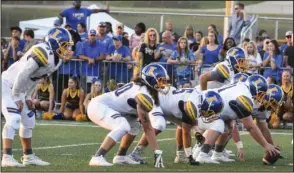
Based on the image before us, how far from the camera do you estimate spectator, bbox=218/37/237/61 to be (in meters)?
19.5

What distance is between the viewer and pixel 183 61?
65.6 ft

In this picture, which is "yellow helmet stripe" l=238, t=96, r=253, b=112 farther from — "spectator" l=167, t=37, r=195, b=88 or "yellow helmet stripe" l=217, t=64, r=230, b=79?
"spectator" l=167, t=37, r=195, b=88

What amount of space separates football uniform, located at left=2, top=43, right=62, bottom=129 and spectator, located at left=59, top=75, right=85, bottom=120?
723 cm

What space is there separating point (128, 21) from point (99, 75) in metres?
4.32

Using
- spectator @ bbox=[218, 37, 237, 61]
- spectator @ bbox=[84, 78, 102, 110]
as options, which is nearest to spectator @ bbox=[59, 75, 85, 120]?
spectator @ bbox=[84, 78, 102, 110]

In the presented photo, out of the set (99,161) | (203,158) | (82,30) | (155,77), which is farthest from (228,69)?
(82,30)

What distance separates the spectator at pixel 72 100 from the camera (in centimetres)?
2023

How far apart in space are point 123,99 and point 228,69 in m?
2.09

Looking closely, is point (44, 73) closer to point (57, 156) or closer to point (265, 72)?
point (57, 156)

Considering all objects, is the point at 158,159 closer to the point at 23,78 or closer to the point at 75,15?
the point at 23,78

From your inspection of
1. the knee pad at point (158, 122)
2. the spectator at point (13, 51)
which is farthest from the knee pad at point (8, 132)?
the spectator at point (13, 51)

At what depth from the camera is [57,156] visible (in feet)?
46.2

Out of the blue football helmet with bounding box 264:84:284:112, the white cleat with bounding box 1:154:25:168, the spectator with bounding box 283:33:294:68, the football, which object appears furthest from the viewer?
the spectator with bounding box 283:33:294:68

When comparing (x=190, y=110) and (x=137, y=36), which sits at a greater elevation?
(x=137, y=36)
